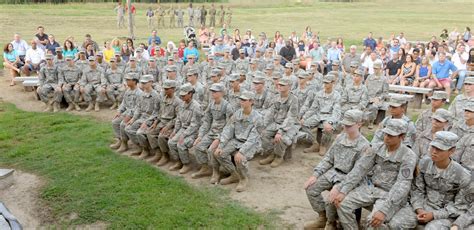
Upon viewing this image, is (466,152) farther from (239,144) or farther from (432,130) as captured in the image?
(239,144)

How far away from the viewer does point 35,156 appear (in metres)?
8.53

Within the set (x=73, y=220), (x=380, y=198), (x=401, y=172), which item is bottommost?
(x=73, y=220)

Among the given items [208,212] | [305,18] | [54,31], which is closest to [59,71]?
[208,212]

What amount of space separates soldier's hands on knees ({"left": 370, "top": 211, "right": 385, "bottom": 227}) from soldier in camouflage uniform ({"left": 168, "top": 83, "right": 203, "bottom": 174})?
3.67 m

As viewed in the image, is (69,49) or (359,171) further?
(69,49)

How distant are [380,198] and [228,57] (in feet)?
28.7

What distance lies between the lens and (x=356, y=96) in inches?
385

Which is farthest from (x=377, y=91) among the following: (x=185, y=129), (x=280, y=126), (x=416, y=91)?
(x=185, y=129)

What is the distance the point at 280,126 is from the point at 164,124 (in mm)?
2177

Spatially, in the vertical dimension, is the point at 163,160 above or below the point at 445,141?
below

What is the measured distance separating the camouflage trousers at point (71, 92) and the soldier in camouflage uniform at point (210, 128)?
218 inches

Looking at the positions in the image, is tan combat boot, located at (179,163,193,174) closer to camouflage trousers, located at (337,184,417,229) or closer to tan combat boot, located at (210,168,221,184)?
tan combat boot, located at (210,168,221,184)

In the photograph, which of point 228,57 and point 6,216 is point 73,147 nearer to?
point 6,216

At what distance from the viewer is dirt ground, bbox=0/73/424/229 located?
6414mm
